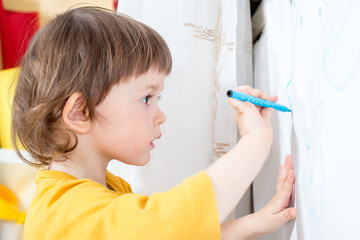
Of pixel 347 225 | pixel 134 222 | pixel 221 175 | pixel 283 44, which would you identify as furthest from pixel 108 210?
pixel 283 44

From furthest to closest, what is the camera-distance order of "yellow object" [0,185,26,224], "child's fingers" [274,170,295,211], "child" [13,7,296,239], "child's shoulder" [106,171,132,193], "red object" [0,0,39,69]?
1. "red object" [0,0,39,69]
2. "yellow object" [0,185,26,224]
3. "child's shoulder" [106,171,132,193]
4. "child's fingers" [274,170,295,211]
5. "child" [13,7,296,239]

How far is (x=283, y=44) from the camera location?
1.89 feet

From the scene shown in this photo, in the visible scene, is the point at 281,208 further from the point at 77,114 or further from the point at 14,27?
the point at 14,27

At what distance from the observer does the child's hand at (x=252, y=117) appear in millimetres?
507

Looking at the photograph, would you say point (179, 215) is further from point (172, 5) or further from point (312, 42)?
point (172, 5)

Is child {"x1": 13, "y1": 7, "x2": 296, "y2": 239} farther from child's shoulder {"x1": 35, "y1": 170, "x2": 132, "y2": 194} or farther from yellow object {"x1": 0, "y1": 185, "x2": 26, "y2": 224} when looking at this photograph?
yellow object {"x1": 0, "y1": 185, "x2": 26, "y2": 224}

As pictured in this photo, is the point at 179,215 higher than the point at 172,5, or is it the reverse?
the point at 172,5

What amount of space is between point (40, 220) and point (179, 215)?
207 millimetres

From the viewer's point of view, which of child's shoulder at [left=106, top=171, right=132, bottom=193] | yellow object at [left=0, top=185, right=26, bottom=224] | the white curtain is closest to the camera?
the white curtain

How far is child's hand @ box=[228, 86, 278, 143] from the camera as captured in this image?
1.66ft

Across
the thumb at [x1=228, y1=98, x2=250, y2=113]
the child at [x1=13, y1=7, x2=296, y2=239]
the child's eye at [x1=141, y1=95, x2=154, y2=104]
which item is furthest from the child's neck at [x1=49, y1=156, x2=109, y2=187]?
the thumb at [x1=228, y1=98, x2=250, y2=113]

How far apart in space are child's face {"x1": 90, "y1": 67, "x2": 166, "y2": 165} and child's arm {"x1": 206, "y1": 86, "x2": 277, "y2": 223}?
132 millimetres

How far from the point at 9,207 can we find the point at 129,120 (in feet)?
2.51

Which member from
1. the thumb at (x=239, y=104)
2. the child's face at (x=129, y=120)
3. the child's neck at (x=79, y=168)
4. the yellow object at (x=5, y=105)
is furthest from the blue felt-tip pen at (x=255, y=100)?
the yellow object at (x=5, y=105)
